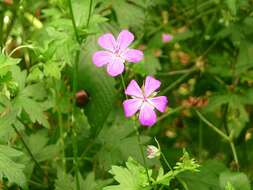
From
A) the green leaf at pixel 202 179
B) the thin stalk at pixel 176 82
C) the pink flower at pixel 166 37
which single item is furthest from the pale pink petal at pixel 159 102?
the pink flower at pixel 166 37

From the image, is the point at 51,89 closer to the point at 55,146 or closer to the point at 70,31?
the point at 55,146

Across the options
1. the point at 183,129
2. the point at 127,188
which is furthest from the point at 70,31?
the point at 183,129

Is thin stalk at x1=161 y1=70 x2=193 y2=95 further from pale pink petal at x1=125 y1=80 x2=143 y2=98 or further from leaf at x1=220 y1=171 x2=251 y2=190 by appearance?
pale pink petal at x1=125 y1=80 x2=143 y2=98

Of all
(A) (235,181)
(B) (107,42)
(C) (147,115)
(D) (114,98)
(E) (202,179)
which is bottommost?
(E) (202,179)

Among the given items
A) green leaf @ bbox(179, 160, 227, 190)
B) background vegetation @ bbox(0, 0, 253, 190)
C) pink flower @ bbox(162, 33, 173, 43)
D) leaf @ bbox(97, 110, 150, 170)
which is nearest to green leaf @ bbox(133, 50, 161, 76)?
background vegetation @ bbox(0, 0, 253, 190)

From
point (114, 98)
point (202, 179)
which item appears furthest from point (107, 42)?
point (202, 179)

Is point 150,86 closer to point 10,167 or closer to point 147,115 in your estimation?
point 147,115
